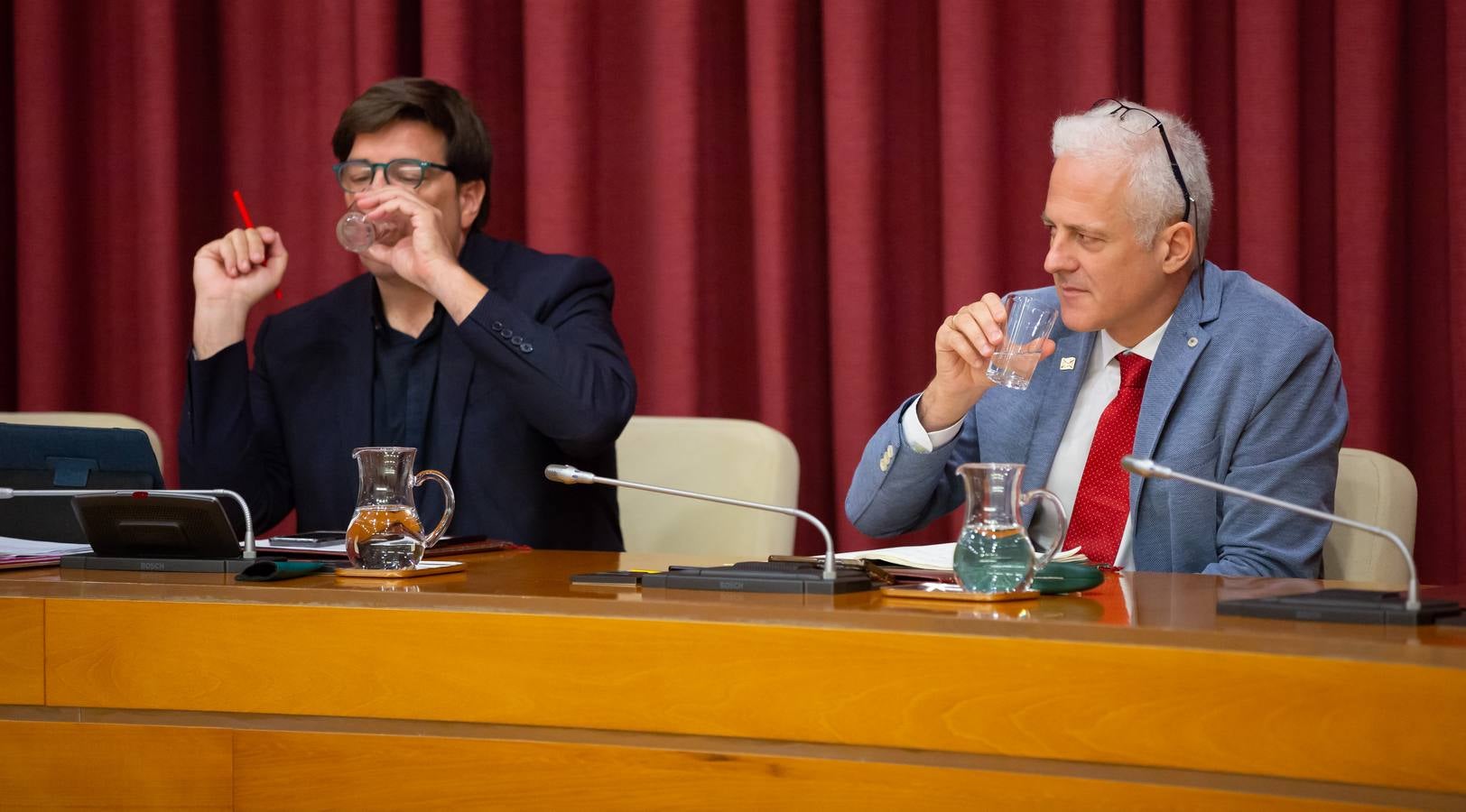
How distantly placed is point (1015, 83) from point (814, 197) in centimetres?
47

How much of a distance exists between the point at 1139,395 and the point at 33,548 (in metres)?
1.56

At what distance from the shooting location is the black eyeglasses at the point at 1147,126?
2268 millimetres

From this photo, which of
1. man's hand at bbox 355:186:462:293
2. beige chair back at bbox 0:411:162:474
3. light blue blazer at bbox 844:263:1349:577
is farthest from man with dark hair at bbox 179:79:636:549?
light blue blazer at bbox 844:263:1349:577

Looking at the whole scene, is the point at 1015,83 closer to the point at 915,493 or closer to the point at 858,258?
the point at 858,258

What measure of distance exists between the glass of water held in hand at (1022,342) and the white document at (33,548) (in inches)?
48.5

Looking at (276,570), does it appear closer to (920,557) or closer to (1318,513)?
(920,557)

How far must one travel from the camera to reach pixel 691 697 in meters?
1.45

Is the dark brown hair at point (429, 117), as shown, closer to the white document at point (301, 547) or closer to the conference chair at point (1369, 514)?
the white document at point (301, 547)

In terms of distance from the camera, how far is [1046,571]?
1636 mm

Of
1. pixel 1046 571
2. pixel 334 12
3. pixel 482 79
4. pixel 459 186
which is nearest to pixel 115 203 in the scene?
pixel 334 12

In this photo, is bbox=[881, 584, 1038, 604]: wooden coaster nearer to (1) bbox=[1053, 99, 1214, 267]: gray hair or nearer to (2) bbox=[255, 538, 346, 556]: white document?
(2) bbox=[255, 538, 346, 556]: white document

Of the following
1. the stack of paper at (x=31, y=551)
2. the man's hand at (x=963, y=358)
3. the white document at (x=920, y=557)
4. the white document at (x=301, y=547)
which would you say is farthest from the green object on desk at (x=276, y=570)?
the man's hand at (x=963, y=358)

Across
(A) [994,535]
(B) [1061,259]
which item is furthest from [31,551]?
(B) [1061,259]

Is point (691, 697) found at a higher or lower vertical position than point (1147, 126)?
lower
